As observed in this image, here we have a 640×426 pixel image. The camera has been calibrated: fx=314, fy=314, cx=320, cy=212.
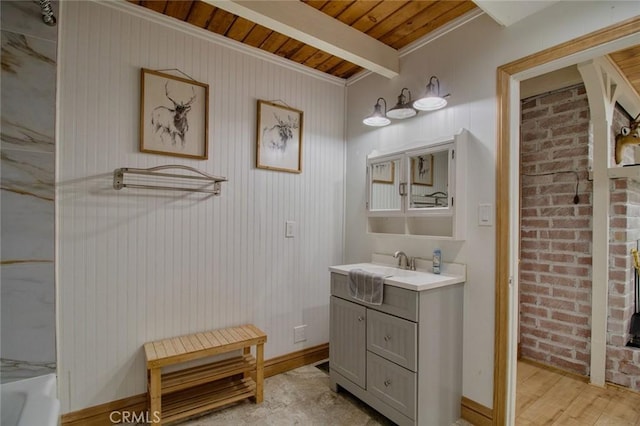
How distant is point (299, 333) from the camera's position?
8.69 ft

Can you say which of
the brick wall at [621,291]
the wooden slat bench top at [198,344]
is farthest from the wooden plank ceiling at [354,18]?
the wooden slat bench top at [198,344]

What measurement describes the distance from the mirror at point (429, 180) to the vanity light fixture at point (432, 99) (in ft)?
1.02

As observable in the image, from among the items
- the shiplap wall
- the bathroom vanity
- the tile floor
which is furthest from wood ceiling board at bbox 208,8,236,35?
the tile floor

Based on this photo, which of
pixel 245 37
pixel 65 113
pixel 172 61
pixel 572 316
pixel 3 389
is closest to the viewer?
pixel 3 389

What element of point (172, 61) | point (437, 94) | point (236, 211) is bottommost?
point (236, 211)

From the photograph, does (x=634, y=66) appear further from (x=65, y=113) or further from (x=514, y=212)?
(x=65, y=113)

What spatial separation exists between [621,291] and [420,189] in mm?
1763

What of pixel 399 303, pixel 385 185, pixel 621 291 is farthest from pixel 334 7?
pixel 621 291

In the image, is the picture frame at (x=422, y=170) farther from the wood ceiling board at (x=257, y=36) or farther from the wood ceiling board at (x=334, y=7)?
the wood ceiling board at (x=257, y=36)

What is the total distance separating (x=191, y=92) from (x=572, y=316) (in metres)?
3.37

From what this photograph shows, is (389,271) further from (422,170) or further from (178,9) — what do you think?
(178,9)

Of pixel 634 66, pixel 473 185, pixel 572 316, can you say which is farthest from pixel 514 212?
pixel 634 66

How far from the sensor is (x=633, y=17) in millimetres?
1401

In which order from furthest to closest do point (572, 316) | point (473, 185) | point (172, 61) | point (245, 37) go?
point (572, 316) → point (245, 37) → point (172, 61) → point (473, 185)
